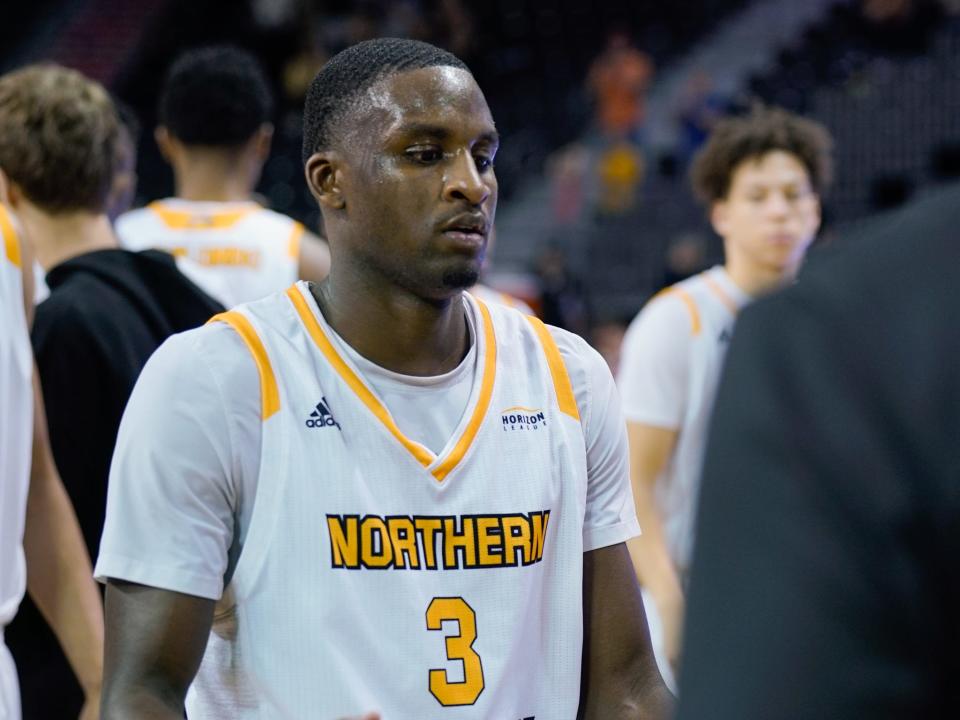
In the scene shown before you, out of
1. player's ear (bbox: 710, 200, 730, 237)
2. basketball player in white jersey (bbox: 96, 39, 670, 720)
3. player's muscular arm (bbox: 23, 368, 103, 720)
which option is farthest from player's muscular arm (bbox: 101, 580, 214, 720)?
player's ear (bbox: 710, 200, 730, 237)

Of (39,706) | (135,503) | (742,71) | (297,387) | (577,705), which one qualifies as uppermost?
(742,71)

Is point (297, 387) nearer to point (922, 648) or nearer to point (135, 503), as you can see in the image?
point (135, 503)

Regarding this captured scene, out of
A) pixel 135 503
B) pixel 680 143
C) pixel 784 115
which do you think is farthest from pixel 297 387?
pixel 680 143

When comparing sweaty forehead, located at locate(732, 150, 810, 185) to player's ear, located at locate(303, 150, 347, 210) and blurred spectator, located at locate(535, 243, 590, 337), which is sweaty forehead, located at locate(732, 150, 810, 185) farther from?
blurred spectator, located at locate(535, 243, 590, 337)

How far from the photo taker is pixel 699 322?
5062 millimetres

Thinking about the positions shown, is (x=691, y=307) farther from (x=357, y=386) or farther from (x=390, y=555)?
(x=390, y=555)

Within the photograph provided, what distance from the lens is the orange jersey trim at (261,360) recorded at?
2.46 meters

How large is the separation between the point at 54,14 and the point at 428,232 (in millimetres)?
18803

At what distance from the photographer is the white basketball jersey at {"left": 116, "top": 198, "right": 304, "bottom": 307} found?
5.05 meters

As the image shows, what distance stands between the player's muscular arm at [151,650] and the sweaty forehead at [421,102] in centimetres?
87

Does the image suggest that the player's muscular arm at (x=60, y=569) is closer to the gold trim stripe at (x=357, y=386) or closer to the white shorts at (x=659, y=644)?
the gold trim stripe at (x=357, y=386)

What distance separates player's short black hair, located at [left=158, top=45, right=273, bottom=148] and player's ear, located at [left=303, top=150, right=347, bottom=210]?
87.4 inches

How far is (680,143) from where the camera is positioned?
49.1 ft

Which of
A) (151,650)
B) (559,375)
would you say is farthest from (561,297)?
(151,650)
